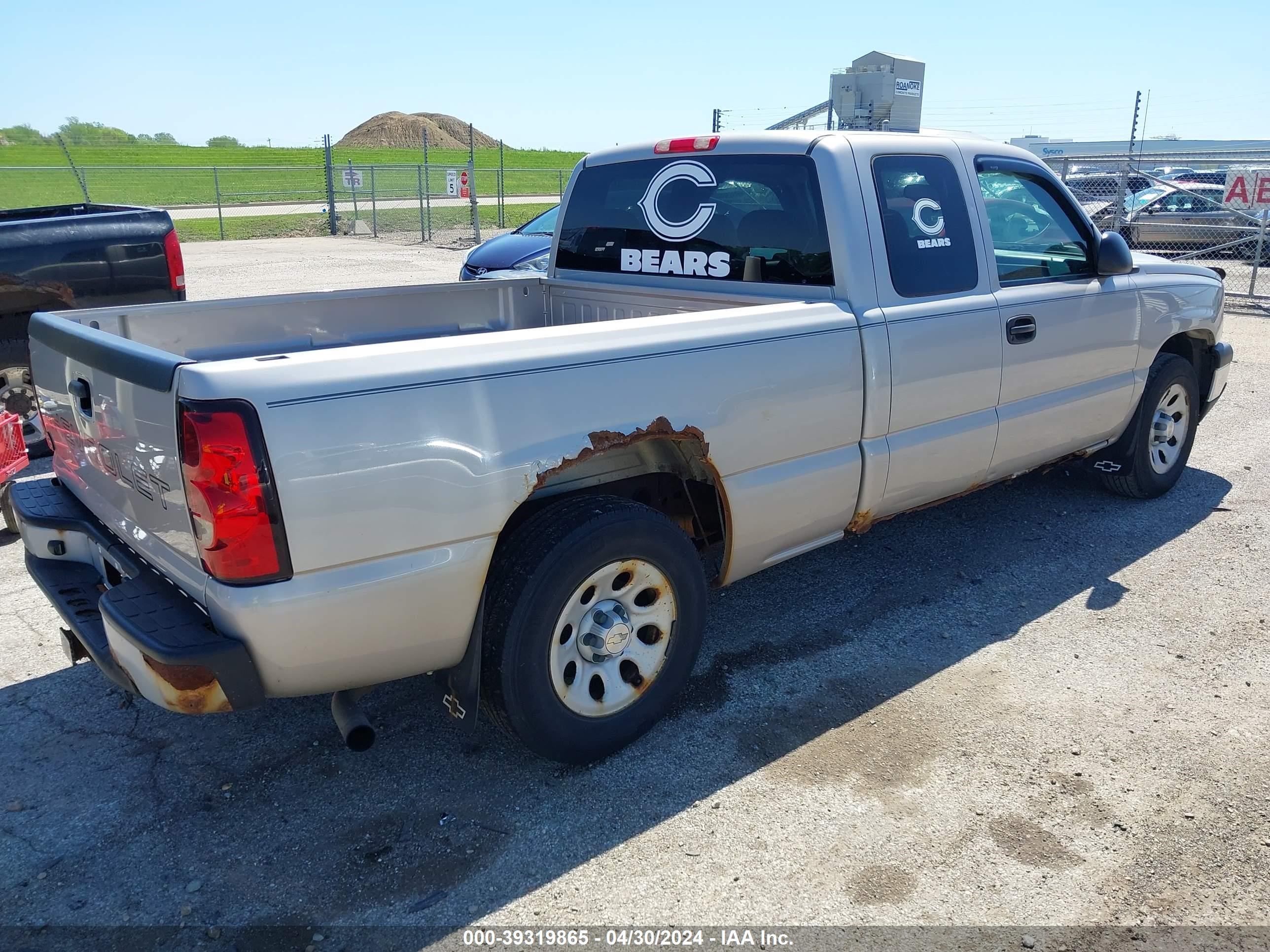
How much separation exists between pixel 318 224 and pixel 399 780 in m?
26.8

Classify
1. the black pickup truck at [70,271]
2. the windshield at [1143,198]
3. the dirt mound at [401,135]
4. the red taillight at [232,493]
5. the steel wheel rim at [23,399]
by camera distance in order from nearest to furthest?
the red taillight at [232,493] < the black pickup truck at [70,271] < the steel wheel rim at [23,399] < the windshield at [1143,198] < the dirt mound at [401,135]

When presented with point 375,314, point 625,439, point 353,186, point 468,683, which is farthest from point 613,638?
point 353,186

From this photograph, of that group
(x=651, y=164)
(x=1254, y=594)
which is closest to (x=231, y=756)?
(x=651, y=164)

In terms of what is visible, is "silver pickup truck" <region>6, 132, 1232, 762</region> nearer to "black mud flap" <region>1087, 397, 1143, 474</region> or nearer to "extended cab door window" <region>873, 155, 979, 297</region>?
"extended cab door window" <region>873, 155, 979, 297</region>

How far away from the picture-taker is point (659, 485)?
388 cm

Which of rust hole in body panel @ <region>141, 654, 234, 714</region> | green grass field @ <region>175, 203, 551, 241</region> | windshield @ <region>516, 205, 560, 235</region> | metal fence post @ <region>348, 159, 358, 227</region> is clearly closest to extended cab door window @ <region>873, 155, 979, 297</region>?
rust hole in body panel @ <region>141, 654, 234, 714</region>

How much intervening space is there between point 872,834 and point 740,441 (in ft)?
4.35

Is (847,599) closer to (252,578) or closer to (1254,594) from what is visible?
(1254,594)

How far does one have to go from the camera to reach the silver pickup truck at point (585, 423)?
2.59 m

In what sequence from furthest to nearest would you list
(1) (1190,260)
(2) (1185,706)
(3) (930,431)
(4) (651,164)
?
(1) (1190,260)
(4) (651,164)
(3) (930,431)
(2) (1185,706)

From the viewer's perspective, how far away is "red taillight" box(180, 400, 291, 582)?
2457 millimetres

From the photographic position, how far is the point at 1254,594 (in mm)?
4730

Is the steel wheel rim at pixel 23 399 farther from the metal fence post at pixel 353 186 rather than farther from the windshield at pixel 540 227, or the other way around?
the metal fence post at pixel 353 186

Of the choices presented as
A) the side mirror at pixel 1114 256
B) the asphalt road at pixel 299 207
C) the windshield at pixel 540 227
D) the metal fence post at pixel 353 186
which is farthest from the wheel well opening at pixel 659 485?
the asphalt road at pixel 299 207
